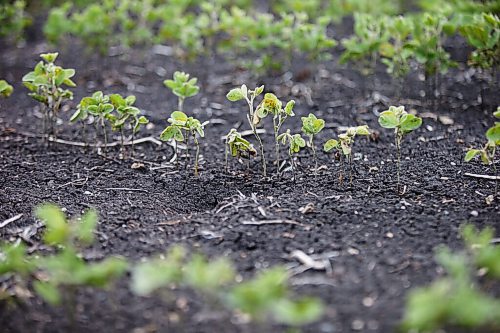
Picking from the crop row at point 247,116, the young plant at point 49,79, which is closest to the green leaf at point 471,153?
the crop row at point 247,116

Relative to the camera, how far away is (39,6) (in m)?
5.71

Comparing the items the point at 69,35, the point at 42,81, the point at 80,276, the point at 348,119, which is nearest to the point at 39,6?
the point at 69,35

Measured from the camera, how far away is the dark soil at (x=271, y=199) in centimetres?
204

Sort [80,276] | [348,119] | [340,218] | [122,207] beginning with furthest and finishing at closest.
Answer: [348,119]
[122,207]
[340,218]
[80,276]

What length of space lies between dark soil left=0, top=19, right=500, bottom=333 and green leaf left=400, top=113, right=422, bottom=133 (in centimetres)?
28

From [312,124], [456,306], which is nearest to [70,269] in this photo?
[456,306]

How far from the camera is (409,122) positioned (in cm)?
269

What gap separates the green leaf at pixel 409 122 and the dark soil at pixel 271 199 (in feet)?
0.92

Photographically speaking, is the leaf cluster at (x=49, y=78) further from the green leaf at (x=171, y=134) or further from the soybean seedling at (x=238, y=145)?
the soybean seedling at (x=238, y=145)

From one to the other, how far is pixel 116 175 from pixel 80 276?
4.67 feet

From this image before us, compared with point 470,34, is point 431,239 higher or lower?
lower

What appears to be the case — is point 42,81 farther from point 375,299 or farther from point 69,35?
point 69,35

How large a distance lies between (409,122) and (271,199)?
640mm

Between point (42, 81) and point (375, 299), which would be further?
point (42, 81)
